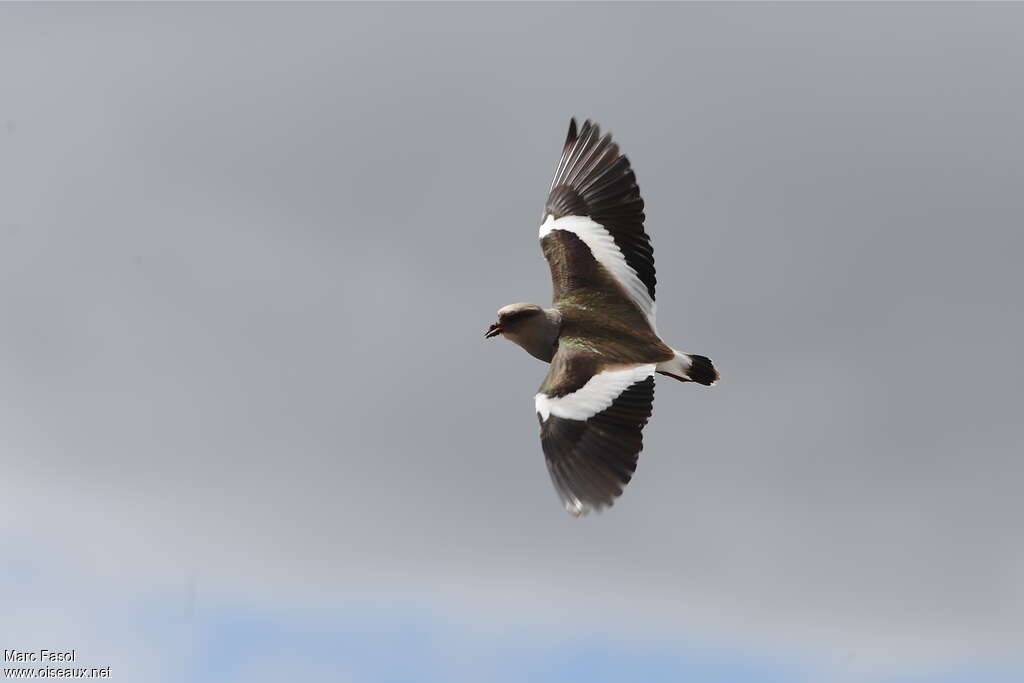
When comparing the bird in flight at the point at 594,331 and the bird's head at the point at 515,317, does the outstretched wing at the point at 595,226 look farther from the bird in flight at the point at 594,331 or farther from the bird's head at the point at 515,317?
the bird's head at the point at 515,317

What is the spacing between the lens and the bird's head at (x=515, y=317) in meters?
24.4

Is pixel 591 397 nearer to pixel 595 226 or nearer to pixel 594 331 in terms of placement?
pixel 594 331

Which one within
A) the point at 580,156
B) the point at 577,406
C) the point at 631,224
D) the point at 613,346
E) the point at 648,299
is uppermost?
the point at 580,156

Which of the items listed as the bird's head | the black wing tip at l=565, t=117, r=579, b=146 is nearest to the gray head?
the bird's head

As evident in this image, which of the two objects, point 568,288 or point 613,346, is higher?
point 568,288

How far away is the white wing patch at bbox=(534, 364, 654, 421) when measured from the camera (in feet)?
72.5

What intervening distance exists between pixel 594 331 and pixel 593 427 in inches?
121

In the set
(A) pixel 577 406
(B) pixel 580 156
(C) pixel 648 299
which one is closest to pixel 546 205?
(B) pixel 580 156

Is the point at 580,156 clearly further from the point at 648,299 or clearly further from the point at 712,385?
the point at 712,385

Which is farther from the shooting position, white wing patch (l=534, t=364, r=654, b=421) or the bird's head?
the bird's head

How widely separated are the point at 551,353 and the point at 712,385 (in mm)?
3171

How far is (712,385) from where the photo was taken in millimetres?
24750

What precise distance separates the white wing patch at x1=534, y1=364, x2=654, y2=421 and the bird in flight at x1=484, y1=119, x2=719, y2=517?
18mm

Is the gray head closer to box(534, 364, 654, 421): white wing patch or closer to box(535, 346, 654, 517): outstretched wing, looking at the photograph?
box(535, 346, 654, 517): outstretched wing
